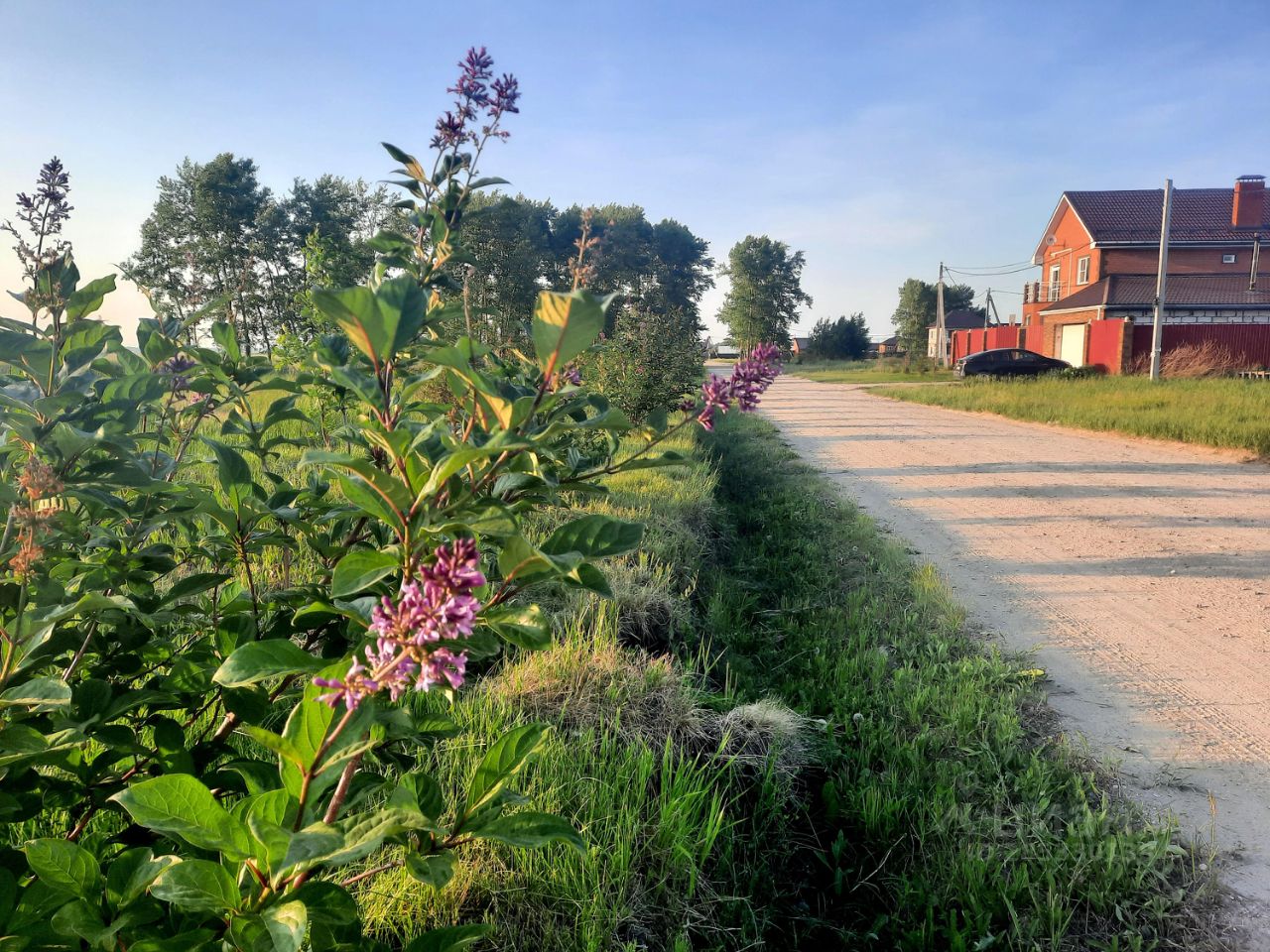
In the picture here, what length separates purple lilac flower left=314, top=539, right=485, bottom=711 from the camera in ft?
2.60

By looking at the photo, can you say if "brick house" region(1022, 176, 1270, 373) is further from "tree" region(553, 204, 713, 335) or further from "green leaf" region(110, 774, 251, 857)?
"green leaf" region(110, 774, 251, 857)

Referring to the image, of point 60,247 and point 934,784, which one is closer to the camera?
point 60,247

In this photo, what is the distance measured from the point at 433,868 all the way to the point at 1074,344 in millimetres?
32108

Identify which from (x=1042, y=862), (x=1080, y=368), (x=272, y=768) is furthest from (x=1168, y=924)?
(x=1080, y=368)

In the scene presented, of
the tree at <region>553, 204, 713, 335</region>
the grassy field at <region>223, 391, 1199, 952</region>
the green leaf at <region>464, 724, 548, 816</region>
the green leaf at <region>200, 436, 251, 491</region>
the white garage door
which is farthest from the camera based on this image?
the tree at <region>553, 204, 713, 335</region>

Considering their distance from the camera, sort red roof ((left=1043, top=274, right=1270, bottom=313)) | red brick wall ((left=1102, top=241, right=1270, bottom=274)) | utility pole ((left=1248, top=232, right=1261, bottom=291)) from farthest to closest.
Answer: red brick wall ((left=1102, top=241, right=1270, bottom=274)), red roof ((left=1043, top=274, right=1270, bottom=313)), utility pole ((left=1248, top=232, right=1261, bottom=291))

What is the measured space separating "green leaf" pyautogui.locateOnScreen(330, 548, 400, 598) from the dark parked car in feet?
93.1

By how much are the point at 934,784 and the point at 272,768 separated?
2.68 metres

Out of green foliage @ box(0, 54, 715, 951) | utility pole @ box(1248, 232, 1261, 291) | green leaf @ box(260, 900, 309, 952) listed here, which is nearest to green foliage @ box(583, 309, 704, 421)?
green foliage @ box(0, 54, 715, 951)

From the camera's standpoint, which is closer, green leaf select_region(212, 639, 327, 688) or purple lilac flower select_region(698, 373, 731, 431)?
green leaf select_region(212, 639, 327, 688)

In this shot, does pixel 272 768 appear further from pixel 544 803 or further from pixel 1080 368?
pixel 1080 368

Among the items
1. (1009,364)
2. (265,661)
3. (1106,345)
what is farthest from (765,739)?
(1009,364)

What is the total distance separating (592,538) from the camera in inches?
44.0

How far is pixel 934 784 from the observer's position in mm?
3205
